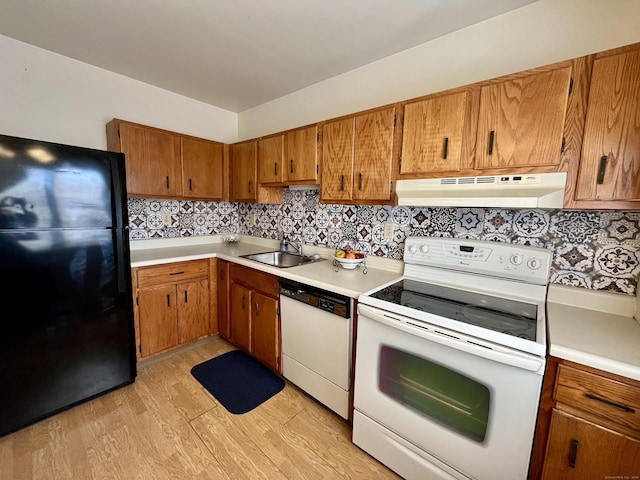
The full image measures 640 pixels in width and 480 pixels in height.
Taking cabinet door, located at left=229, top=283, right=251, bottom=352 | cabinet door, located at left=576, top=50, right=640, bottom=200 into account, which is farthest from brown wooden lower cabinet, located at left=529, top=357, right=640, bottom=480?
cabinet door, located at left=229, top=283, right=251, bottom=352

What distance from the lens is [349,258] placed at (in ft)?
6.60

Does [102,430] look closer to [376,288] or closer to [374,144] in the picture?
[376,288]

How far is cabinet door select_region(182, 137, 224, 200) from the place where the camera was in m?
2.60

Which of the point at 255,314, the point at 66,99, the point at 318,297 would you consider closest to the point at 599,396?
the point at 318,297

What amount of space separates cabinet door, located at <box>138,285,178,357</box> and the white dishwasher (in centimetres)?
105

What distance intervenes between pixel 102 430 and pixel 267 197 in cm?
206

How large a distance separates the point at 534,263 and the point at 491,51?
125cm

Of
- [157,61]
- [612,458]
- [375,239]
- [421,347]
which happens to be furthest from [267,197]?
[612,458]

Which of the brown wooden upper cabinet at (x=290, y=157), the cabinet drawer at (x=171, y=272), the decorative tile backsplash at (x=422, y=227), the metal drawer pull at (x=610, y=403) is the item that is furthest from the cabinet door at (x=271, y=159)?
the metal drawer pull at (x=610, y=403)

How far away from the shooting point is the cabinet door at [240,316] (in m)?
2.28

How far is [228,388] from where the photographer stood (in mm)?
2010

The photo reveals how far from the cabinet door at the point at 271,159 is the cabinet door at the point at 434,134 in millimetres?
1117

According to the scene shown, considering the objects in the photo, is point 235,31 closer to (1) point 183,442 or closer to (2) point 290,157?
(2) point 290,157

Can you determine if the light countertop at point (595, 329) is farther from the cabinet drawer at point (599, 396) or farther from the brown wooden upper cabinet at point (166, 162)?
the brown wooden upper cabinet at point (166, 162)
